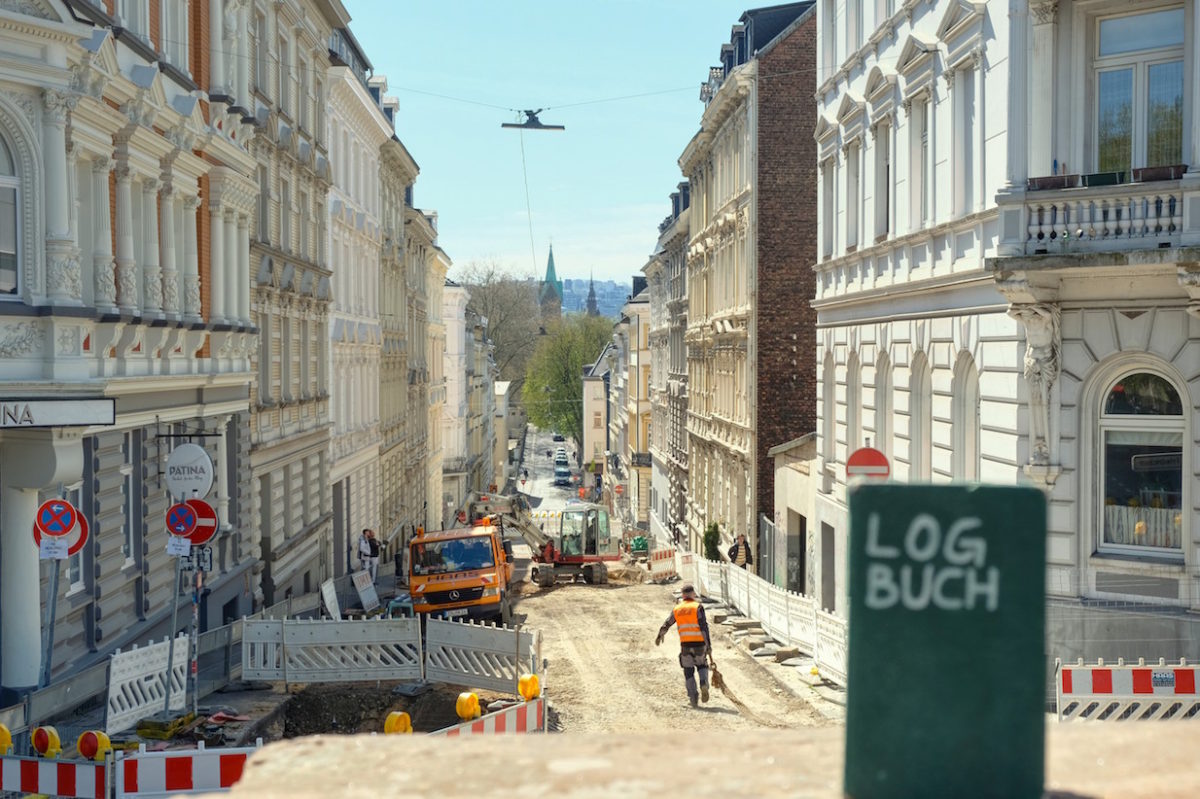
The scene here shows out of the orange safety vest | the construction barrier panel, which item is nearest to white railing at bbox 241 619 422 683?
the orange safety vest

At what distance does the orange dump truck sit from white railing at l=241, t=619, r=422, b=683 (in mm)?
6176

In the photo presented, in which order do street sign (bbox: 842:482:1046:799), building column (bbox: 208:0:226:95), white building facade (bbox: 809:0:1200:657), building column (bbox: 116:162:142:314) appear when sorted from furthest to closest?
building column (bbox: 208:0:226:95), building column (bbox: 116:162:142:314), white building facade (bbox: 809:0:1200:657), street sign (bbox: 842:482:1046:799)

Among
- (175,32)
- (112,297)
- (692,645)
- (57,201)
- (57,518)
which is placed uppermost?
(175,32)

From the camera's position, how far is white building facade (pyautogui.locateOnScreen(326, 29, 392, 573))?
34375 millimetres

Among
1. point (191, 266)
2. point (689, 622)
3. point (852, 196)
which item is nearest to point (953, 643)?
point (689, 622)

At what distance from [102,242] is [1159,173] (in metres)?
10.8

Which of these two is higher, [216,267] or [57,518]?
[216,267]

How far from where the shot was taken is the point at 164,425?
18969 mm

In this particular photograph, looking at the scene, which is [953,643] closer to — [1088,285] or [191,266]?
[1088,285]

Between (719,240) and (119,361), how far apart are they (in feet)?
89.2

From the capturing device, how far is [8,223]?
13414mm

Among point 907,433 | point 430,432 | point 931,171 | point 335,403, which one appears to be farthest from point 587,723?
point 430,432

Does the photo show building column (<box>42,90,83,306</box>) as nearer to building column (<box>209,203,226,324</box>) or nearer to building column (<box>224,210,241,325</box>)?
building column (<box>209,203,226,324</box>)

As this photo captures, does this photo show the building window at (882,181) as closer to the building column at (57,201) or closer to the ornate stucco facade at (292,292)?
the ornate stucco facade at (292,292)
